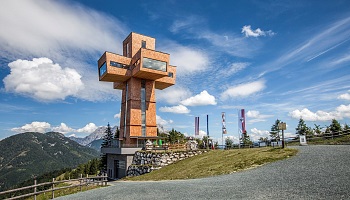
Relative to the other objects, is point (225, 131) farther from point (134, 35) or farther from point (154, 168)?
point (134, 35)

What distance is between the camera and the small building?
38031mm

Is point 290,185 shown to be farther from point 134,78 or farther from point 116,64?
point 116,64

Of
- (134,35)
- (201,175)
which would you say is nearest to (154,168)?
(201,175)

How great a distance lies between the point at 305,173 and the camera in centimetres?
1263

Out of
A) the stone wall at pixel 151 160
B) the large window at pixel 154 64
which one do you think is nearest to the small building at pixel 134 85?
the large window at pixel 154 64

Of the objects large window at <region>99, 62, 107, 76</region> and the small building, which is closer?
the small building

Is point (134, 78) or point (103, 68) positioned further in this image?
point (134, 78)

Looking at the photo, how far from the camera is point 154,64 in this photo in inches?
1547

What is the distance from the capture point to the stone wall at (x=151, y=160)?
29.8 meters

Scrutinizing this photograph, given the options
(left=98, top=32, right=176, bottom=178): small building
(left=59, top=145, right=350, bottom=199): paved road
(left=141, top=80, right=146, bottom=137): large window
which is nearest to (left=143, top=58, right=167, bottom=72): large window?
(left=98, top=32, right=176, bottom=178): small building

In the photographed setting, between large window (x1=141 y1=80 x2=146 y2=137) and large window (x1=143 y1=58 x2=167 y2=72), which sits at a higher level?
large window (x1=143 y1=58 x2=167 y2=72)

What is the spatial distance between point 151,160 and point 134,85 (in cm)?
1571

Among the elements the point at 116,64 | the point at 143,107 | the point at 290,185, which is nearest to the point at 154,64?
the point at 116,64

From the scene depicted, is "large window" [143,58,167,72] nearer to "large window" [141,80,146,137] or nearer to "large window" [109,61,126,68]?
"large window" [141,80,146,137]
